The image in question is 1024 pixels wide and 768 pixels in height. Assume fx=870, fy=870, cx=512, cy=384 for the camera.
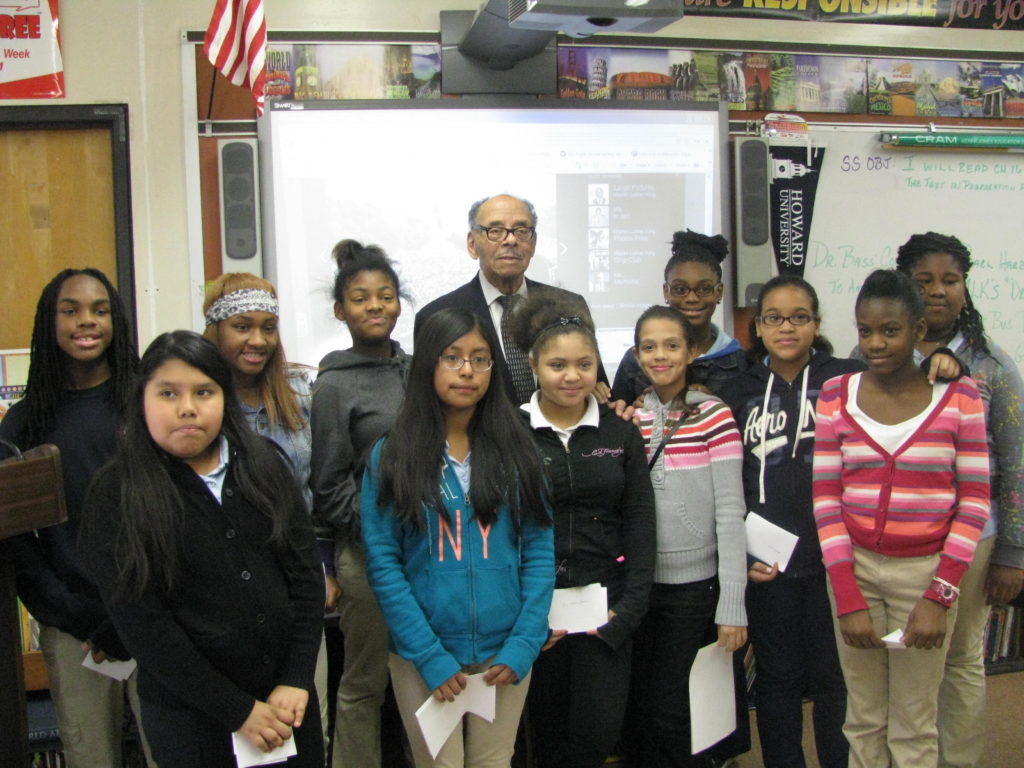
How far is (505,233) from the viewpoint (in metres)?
2.37

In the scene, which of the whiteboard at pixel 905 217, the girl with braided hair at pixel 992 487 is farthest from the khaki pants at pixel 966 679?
the whiteboard at pixel 905 217

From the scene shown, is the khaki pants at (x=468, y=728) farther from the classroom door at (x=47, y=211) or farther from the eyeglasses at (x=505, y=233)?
the classroom door at (x=47, y=211)

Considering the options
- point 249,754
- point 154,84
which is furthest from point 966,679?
point 154,84

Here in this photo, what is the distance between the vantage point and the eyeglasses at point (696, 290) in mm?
2400

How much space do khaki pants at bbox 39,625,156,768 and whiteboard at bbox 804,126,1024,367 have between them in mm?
2930

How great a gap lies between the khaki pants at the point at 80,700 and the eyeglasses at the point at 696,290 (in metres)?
1.64

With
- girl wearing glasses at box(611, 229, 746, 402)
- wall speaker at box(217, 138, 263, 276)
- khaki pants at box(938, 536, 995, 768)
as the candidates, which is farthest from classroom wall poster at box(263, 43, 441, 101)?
khaki pants at box(938, 536, 995, 768)

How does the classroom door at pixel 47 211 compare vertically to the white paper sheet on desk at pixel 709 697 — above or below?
above

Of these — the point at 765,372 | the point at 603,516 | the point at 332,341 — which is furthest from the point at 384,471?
the point at 332,341

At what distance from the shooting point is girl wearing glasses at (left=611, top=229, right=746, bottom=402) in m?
2.32

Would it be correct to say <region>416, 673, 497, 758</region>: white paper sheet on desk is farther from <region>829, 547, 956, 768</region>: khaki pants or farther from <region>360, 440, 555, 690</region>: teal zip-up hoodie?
<region>829, 547, 956, 768</region>: khaki pants

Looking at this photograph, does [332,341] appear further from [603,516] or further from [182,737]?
[182,737]

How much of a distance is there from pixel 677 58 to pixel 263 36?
1607 millimetres

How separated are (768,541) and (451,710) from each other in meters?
0.85
